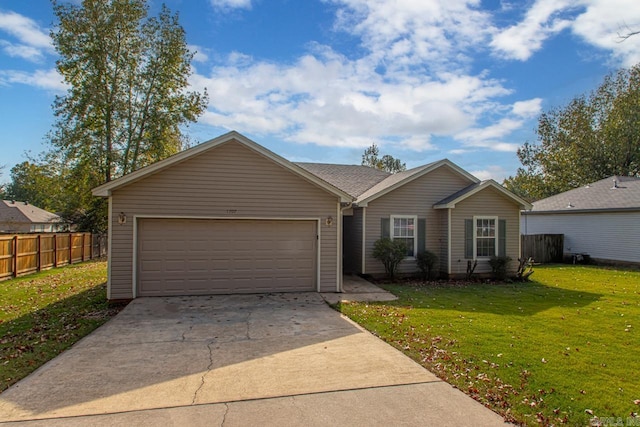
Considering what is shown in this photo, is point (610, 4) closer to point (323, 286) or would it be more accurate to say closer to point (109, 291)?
point (323, 286)

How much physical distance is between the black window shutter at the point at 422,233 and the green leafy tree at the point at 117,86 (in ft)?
61.5

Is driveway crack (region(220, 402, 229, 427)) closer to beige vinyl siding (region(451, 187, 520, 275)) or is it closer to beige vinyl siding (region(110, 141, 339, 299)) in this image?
beige vinyl siding (region(110, 141, 339, 299))

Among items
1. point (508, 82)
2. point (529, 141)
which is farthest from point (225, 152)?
point (529, 141)

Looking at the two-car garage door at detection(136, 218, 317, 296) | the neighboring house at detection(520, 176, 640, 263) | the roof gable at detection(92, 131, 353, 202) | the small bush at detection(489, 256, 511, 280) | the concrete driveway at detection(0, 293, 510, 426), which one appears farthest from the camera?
the neighboring house at detection(520, 176, 640, 263)

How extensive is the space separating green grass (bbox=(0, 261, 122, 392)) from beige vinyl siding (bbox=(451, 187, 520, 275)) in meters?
11.1

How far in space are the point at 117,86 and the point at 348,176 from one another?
1748 cm

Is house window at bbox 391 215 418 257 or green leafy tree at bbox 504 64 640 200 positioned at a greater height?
green leafy tree at bbox 504 64 640 200

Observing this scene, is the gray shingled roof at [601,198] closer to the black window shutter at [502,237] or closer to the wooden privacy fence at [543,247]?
the wooden privacy fence at [543,247]

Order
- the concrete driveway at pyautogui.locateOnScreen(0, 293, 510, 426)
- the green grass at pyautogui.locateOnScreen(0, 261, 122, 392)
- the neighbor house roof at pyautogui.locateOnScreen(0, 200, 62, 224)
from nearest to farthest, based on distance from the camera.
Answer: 1. the concrete driveway at pyautogui.locateOnScreen(0, 293, 510, 426)
2. the green grass at pyautogui.locateOnScreen(0, 261, 122, 392)
3. the neighbor house roof at pyautogui.locateOnScreen(0, 200, 62, 224)

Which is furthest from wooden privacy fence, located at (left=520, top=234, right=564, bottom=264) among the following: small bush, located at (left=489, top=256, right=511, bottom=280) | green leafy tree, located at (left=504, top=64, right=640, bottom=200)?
green leafy tree, located at (left=504, top=64, right=640, bottom=200)

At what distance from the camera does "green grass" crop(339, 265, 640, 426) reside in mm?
4309

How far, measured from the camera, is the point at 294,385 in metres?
4.70

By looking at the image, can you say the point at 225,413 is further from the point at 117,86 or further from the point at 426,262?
the point at 117,86

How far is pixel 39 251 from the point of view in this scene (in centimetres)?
1557
